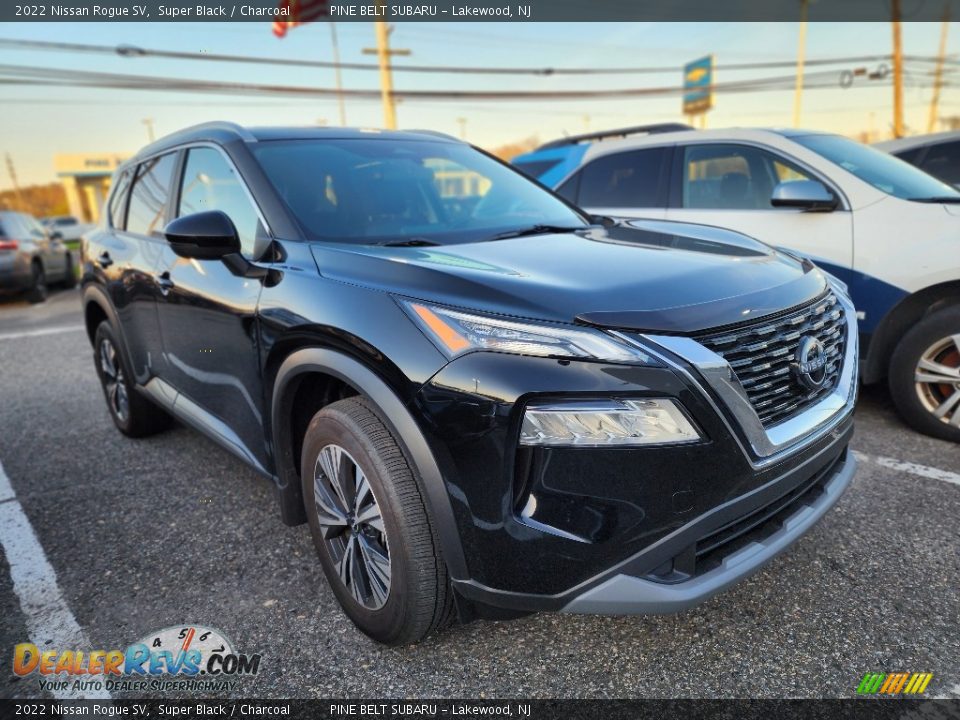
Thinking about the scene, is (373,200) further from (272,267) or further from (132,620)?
(132,620)

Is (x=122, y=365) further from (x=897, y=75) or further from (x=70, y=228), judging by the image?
(x=70, y=228)

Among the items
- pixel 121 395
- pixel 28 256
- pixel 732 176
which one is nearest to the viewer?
pixel 121 395

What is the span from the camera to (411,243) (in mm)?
2346

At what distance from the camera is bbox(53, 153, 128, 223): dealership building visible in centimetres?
4972

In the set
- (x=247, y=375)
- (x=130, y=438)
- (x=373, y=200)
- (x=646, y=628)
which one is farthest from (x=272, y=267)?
(x=130, y=438)

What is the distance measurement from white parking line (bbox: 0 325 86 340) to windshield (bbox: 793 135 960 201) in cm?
869

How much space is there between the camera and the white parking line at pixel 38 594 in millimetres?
2164

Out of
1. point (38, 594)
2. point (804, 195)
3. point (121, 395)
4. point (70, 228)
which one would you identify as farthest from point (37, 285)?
point (70, 228)

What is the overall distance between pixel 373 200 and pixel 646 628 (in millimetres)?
1968

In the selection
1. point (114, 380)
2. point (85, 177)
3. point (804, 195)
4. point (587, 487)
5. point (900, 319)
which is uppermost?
point (85, 177)

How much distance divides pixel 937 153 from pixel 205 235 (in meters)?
6.51

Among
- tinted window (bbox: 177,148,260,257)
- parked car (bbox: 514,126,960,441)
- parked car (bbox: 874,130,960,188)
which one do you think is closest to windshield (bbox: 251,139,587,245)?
tinted window (bbox: 177,148,260,257)

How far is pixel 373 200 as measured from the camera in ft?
8.91
